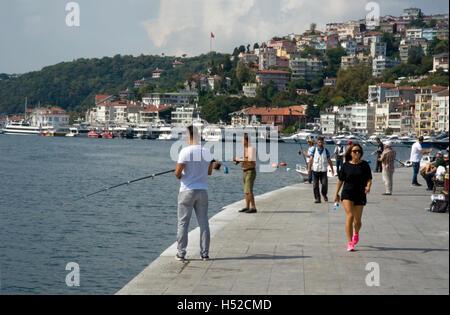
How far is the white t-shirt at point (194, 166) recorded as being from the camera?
26.0 feet

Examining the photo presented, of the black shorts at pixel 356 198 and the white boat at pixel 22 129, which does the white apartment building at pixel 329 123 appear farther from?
the black shorts at pixel 356 198

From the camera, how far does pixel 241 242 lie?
31.0 feet

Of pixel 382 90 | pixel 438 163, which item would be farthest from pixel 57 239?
pixel 382 90

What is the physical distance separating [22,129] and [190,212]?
161 metres

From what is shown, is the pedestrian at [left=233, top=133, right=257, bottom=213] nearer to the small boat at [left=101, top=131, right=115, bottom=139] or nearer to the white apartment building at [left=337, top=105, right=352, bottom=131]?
the white apartment building at [left=337, top=105, right=352, bottom=131]

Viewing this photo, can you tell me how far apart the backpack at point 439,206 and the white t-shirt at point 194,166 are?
583cm

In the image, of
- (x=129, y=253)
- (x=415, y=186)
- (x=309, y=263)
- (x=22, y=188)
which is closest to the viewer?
(x=309, y=263)

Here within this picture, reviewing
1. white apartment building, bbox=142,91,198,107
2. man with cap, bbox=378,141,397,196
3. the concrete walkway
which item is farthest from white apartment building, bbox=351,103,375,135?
the concrete walkway

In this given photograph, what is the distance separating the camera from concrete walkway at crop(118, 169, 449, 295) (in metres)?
6.69

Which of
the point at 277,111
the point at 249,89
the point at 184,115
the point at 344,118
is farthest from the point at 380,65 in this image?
the point at 184,115

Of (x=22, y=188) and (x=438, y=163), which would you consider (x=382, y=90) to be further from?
(x=438, y=163)

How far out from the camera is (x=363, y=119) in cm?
Answer: 14688

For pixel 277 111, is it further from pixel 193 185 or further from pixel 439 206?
pixel 193 185
